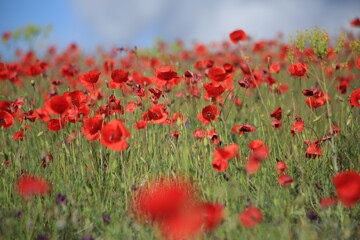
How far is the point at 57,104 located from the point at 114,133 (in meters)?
0.39

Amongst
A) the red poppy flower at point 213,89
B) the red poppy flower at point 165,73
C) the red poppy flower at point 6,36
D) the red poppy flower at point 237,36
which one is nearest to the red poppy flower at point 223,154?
the red poppy flower at point 213,89

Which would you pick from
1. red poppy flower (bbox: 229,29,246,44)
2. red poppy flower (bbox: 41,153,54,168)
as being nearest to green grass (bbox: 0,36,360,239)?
red poppy flower (bbox: 41,153,54,168)

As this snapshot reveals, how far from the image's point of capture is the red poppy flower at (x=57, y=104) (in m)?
1.80

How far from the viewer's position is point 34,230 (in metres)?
1.70

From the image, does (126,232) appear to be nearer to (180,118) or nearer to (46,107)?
(46,107)

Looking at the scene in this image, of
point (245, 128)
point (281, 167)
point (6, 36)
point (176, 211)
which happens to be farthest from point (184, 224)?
point (6, 36)

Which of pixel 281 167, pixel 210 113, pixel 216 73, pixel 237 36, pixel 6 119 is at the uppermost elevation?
pixel 237 36

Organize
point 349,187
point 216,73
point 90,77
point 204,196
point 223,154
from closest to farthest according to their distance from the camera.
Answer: point 349,187 < point 223,154 < point 204,196 < point 216,73 < point 90,77

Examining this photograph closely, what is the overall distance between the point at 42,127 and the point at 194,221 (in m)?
2.16

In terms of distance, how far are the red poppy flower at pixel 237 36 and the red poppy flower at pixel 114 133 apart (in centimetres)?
136

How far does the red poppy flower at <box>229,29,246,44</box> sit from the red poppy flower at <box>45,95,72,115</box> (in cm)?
139

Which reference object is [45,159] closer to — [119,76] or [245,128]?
[119,76]

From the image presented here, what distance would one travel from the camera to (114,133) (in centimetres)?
168

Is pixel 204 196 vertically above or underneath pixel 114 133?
underneath
